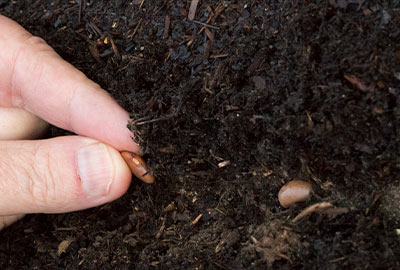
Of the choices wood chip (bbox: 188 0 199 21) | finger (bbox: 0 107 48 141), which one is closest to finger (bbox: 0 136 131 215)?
finger (bbox: 0 107 48 141)

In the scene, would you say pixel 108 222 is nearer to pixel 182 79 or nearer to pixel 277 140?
pixel 182 79

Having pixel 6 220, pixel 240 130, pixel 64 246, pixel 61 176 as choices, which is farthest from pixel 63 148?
pixel 240 130

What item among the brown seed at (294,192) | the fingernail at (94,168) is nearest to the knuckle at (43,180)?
the fingernail at (94,168)

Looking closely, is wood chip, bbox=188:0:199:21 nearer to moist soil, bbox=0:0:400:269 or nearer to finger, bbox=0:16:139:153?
moist soil, bbox=0:0:400:269

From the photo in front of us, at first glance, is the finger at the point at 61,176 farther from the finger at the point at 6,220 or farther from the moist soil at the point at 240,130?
the finger at the point at 6,220

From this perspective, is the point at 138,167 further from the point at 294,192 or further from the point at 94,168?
the point at 294,192

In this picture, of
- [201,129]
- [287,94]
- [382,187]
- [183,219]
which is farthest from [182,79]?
[382,187]

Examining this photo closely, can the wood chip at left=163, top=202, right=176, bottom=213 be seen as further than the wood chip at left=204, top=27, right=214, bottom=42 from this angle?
Yes
